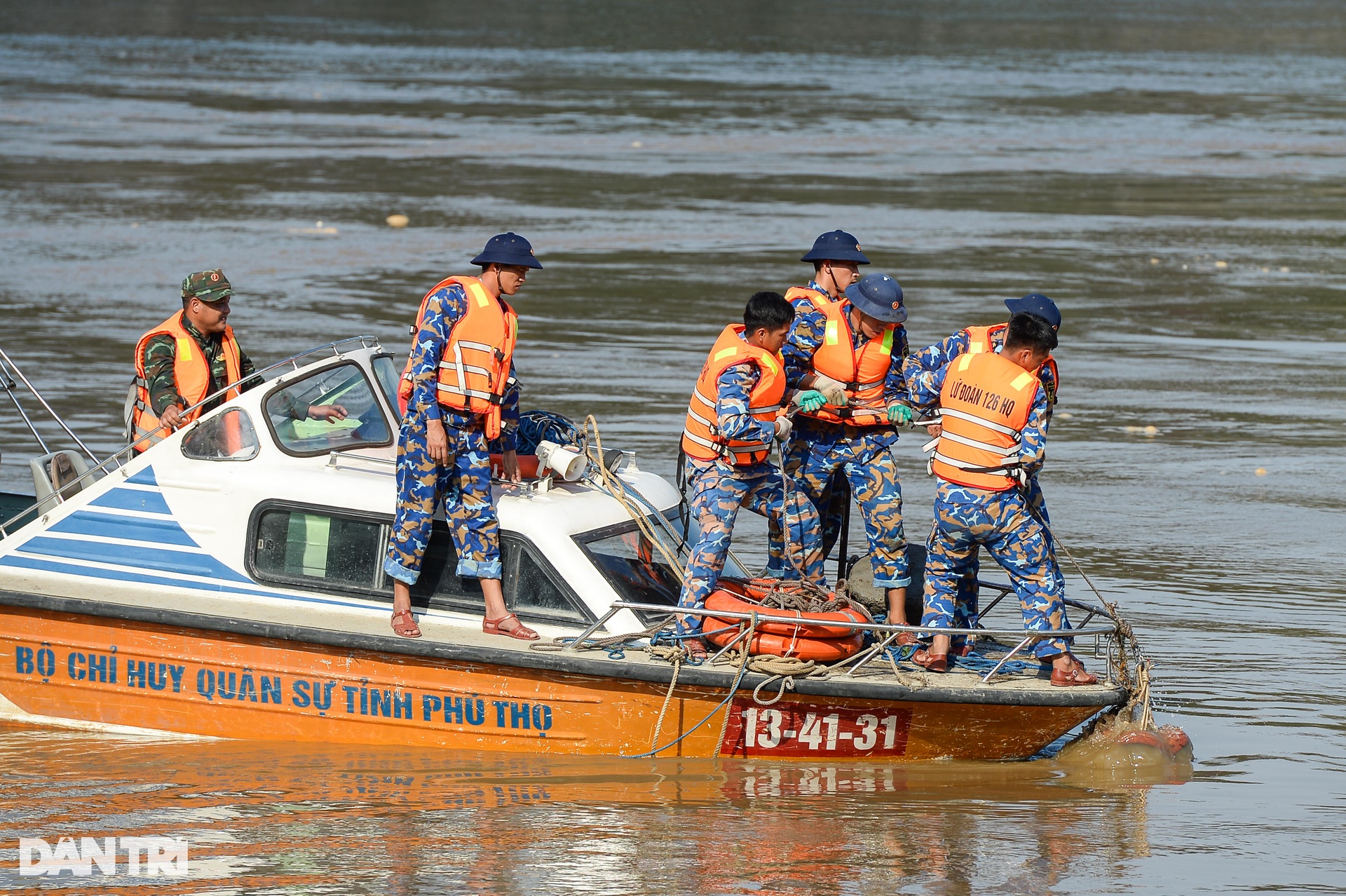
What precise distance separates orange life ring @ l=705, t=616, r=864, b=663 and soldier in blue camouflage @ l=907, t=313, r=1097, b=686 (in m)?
0.39

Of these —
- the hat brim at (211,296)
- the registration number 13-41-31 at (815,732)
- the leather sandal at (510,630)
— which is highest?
the hat brim at (211,296)

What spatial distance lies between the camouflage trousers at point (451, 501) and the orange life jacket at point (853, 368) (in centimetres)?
152

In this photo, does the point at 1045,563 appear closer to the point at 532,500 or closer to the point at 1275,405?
the point at 532,500

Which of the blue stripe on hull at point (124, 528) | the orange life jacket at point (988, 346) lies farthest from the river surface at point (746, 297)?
the orange life jacket at point (988, 346)

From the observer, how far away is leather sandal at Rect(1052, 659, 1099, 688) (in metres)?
7.74

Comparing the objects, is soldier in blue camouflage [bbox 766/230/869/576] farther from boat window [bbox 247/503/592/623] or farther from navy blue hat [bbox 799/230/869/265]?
boat window [bbox 247/503/592/623]

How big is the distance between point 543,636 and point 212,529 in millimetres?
1575

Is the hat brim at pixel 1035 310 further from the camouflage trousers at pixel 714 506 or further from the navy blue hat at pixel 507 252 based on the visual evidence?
the navy blue hat at pixel 507 252

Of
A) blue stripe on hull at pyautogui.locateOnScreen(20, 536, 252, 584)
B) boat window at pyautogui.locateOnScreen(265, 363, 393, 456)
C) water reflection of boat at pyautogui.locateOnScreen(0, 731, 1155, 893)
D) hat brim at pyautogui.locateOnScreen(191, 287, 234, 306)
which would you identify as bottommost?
water reflection of boat at pyautogui.locateOnScreen(0, 731, 1155, 893)

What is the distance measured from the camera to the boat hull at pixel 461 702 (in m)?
7.62

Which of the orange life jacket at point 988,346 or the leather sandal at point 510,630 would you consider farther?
the orange life jacket at point 988,346

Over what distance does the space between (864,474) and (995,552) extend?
0.72m

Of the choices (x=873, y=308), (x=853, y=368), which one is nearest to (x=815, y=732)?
(x=853, y=368)
